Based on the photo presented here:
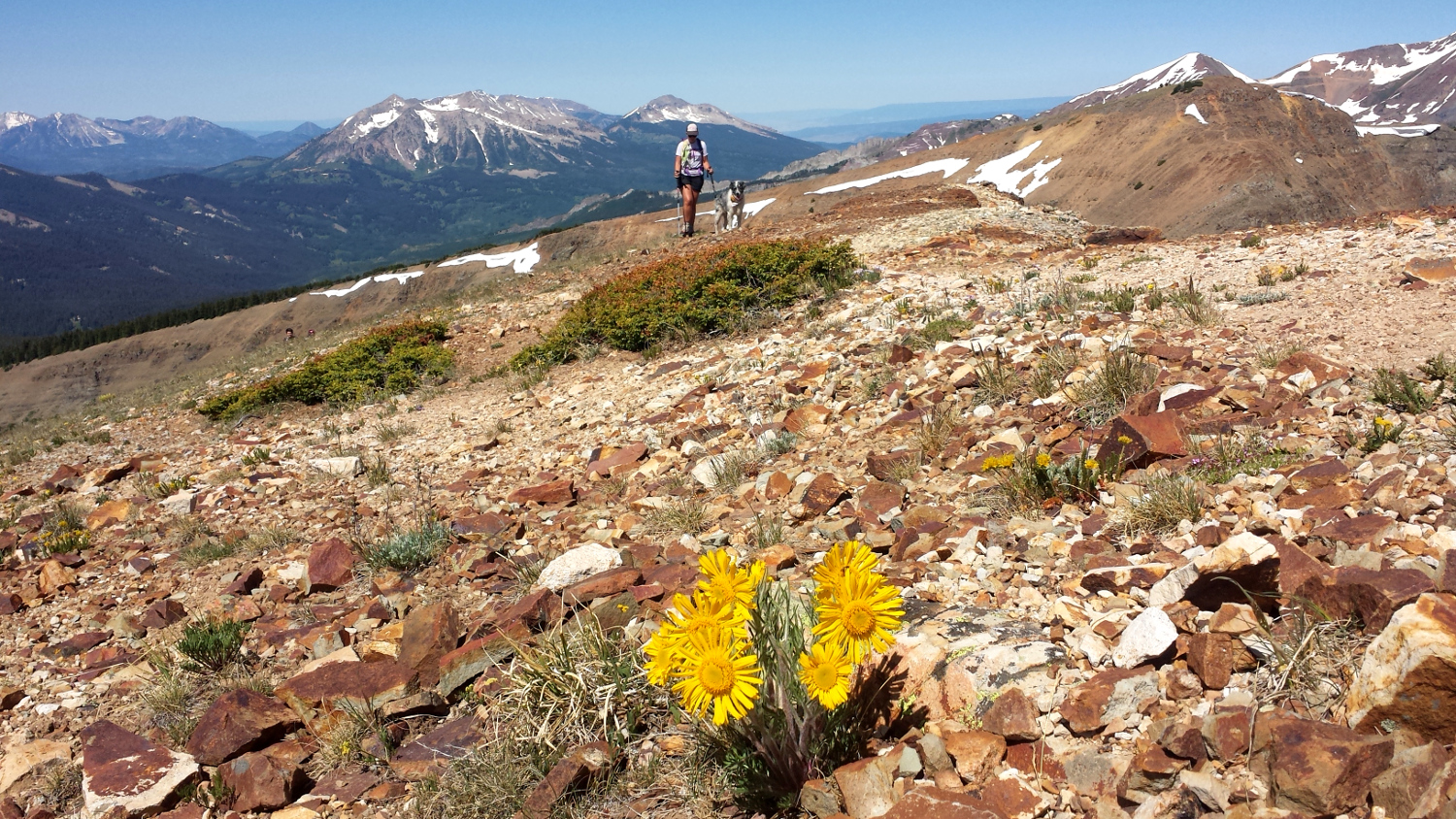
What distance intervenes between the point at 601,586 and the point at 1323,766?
2.96m

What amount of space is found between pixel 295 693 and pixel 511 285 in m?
17.6

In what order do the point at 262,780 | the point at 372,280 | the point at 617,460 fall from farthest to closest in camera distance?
1. the point at 372,280
2. the point at 617,460
3. the point at 262,780

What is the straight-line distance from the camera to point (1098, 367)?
589 centimetres

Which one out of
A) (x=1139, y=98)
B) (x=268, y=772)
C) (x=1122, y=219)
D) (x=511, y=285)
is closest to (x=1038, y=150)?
(x=1139, y=98)

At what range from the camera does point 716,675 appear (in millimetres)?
2154

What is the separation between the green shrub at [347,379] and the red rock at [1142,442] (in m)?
10.2

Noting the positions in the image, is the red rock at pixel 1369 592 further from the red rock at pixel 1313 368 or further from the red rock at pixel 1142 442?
the red rock at pixel 1313 368

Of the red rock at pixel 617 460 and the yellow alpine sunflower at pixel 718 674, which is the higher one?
the yellow alpine sunflower at pixel 718 674

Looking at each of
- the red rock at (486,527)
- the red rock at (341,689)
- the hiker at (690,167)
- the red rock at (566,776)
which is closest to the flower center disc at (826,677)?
the red rock at (566,776)

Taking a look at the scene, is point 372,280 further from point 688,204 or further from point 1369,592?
point 1369,592

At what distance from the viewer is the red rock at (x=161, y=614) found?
5051 millimetres

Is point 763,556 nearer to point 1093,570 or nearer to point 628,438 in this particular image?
point 1093,570

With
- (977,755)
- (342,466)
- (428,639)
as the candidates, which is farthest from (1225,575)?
(342,466)

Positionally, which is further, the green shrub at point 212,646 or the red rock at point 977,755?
the green shrub at point 212,646
